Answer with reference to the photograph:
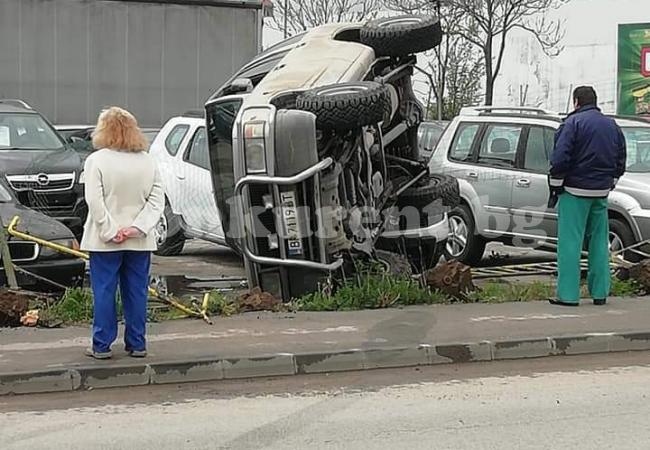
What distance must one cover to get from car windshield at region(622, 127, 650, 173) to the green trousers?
240 cm

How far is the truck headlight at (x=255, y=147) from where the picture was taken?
926cm

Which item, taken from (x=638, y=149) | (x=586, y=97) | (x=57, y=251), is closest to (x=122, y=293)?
(x=57, y=251)

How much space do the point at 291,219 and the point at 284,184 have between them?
13.4 inches

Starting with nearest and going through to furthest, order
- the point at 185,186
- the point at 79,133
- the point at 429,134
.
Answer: the point at 185,186 < the point at 429,134 < the point at 79,133

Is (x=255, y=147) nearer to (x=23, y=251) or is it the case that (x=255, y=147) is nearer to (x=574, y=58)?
(x=23, y=251)

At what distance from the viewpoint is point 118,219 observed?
730 centimetres

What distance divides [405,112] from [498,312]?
2.62 meters

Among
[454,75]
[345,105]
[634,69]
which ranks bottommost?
[345,105]

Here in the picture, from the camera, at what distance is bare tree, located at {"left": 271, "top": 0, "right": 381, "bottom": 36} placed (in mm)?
39188

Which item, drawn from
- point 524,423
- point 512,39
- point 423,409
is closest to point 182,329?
point 423,409

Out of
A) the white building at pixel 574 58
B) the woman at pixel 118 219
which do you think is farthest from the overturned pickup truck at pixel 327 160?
the white building at pixel 574 58

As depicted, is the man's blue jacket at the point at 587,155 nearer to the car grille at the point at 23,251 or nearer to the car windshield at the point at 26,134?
the car grille at the point at 23,251

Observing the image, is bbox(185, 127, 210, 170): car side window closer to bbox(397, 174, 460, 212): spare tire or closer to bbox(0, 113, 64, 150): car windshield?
bbox(397, 174, 460, 212): spare tire

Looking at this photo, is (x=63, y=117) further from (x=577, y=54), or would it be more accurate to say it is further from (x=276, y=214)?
(x=577, y=54)
